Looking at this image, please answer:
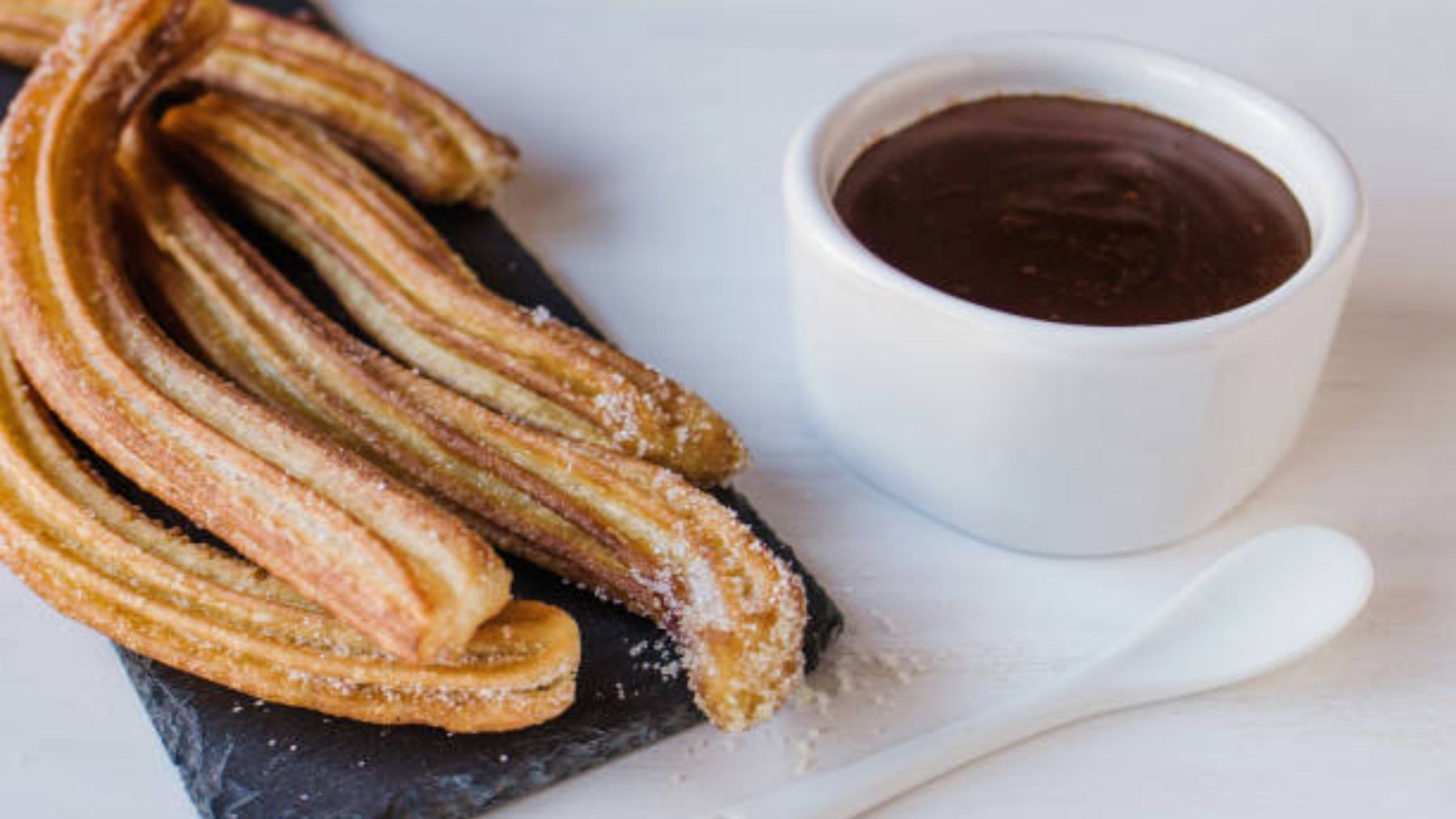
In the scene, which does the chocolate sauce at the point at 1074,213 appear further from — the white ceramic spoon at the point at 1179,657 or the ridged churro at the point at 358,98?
the ridged churro at the point at 358,98

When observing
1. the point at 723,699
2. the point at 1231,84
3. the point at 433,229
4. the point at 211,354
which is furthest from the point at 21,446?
the point at 1231,84

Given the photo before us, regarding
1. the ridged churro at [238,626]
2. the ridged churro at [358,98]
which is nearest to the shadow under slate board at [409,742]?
the ridged churro at [238,626]

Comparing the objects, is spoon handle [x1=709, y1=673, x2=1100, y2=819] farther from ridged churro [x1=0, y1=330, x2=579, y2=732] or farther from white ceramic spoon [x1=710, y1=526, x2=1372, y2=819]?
ridged churro [x1=0, y1=330, x2=579, y2=732]

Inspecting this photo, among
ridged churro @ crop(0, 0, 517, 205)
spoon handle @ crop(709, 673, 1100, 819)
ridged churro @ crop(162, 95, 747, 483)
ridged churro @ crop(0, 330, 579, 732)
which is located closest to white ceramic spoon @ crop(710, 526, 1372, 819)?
spoon handle @ crop(709, 673, 1100, 819)

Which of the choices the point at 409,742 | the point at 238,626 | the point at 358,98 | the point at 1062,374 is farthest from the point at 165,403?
the point at 1062,374

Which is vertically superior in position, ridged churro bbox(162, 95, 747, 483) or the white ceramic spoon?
ridged churro bbox(162, 95, 747, 483)

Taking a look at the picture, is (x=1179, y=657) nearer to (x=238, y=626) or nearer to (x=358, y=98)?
(x=238, y=626)
